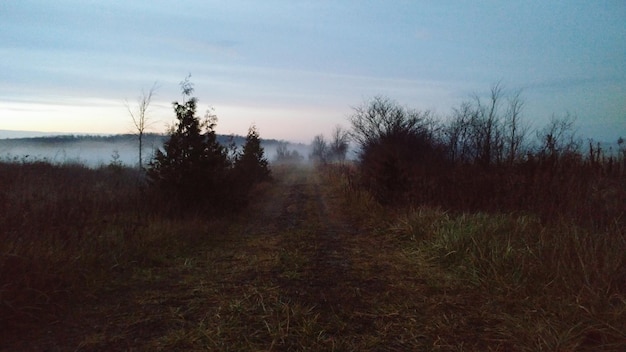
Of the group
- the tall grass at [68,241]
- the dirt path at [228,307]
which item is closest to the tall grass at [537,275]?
the dirt path at [228,307]

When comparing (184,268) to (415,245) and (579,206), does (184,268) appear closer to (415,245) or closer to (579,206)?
(415,245)

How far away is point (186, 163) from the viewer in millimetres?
11203

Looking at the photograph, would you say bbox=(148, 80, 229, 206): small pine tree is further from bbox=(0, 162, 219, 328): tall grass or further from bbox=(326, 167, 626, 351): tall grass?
bbox=(326, 167, 626, 351): tall grass

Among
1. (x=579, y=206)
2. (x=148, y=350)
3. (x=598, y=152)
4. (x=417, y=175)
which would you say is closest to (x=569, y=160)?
(x=598, y=152)

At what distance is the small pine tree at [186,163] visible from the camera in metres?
11.1

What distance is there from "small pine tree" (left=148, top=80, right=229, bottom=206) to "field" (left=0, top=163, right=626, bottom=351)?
209 cm

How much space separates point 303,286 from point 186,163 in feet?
21.3

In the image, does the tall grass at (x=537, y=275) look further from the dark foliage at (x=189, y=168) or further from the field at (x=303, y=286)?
the dark foliage at (x=189, y=168)

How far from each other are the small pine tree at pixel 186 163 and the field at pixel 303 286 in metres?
2.09

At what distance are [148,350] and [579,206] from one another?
6731 mm

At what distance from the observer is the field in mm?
4094

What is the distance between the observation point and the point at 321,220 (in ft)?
40.3

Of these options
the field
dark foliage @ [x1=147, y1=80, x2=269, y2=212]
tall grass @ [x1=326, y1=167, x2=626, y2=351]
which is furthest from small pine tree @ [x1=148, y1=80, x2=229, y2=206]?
tall grass @ [x1=326, y1=167, x2=626, y2=351]

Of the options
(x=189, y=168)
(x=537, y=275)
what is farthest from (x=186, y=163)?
(x=537, y=275)
